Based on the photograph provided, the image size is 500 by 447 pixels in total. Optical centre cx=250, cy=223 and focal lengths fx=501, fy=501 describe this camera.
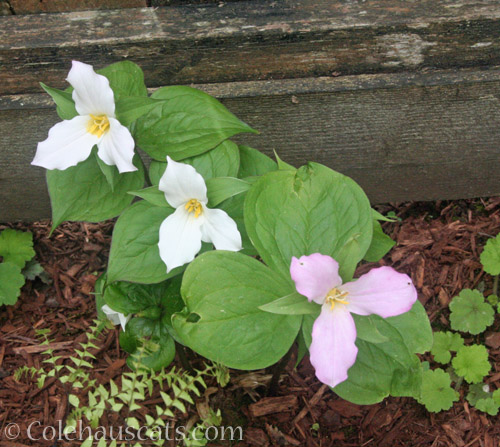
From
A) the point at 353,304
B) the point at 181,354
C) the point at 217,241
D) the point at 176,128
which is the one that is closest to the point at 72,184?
the point at 176,128

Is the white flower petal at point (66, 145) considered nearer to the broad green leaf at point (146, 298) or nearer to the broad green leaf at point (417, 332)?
the broad green leaf at point (146, 298)

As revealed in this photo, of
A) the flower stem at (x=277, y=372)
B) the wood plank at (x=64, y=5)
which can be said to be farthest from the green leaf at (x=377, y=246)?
the wood plank at (x=64, y=5)

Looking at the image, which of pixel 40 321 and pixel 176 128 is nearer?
pixel 176 128

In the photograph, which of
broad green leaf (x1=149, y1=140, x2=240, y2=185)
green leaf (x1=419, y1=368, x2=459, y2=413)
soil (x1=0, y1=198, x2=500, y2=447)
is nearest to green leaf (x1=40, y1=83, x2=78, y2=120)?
broad green leaf (x1=149, y1=140, x2=240, y2=185)

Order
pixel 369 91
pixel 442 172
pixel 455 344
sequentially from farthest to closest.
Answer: pixel 442 172 < pixel 455 344 < pixel 369 91

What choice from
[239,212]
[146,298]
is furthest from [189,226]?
[146,298]

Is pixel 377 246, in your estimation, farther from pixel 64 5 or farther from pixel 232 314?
pixel 64 5

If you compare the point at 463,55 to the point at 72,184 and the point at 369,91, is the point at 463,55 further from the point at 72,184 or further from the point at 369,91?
the point at 72,184
